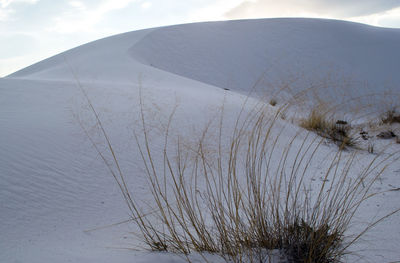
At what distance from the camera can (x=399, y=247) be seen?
4.29 ft

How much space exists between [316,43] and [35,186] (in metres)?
10.7

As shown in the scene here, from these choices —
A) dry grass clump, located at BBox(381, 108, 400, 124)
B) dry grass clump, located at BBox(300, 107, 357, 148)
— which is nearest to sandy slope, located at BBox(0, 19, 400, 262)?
dry grass clump, located at BBox(300, 107, 357, 148)

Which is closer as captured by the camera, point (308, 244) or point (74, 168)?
point (308, 244)

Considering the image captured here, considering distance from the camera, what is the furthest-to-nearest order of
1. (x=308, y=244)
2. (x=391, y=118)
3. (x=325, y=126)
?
1. (x=391, y=118)
2. (x=325, y=126)
3. (x=308, y=244)

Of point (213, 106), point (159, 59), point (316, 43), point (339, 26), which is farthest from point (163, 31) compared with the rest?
point (213, 106)

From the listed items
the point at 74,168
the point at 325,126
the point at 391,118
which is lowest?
the point at 391,118

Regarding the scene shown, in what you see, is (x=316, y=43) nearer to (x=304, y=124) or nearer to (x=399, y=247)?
(x=304, y=124)

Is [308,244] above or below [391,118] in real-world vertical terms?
above

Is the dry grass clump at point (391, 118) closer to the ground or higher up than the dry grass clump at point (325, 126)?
closer to the ground

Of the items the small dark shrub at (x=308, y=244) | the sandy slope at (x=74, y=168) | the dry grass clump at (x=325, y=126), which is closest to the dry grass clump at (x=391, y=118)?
the dry grass clump at (x=325, y=126)

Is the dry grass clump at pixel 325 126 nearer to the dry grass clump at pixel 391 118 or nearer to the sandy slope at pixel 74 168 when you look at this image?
the dry grass clump at pixel 391 118

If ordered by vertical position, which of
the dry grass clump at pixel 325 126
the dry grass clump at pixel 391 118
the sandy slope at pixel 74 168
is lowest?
the dry grass clump at pixel 391 118

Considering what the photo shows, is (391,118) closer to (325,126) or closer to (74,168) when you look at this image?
(325,126)

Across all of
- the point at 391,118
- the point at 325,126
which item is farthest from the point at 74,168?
the point at 391,118
